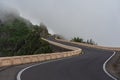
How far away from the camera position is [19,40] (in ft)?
380

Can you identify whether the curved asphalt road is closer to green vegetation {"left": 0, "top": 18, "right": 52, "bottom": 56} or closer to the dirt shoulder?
the dirt shoulder

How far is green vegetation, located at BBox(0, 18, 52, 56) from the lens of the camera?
9180 centimetres

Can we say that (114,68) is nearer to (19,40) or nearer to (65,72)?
(65,72)

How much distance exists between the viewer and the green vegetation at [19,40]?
9180 centimetres

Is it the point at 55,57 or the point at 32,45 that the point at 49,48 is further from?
the point at 55,57

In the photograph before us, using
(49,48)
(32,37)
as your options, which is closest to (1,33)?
(32,37)

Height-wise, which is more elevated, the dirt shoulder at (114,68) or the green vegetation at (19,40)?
the green vegetation at (19,40)

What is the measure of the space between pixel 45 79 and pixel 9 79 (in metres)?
1.67

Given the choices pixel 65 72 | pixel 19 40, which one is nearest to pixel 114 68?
pixel 65 72

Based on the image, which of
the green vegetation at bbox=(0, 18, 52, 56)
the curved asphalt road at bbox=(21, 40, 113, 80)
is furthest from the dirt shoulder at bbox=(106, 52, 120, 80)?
the green vegetation at bbox=(0, 18, 52, 56)

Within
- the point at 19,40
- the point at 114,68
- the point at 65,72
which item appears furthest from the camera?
the point at 19,40

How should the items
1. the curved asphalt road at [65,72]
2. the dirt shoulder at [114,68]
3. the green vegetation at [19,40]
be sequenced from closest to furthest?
1. the curved asphalt road at [65,72]
2. the dirt shoulder at [114,68]
3. the green vegetation at [19,40]

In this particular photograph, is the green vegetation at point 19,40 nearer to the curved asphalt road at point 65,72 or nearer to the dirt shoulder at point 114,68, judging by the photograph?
the dirt shoulder at point 114,68

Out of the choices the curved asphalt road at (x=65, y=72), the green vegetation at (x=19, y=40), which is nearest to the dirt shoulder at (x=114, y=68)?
the curved asphalt road at (x=65, y=72)
